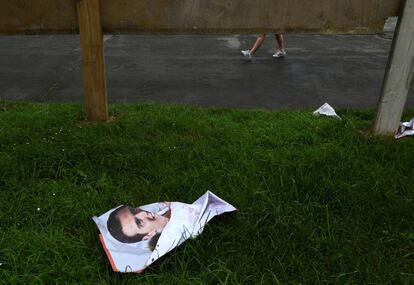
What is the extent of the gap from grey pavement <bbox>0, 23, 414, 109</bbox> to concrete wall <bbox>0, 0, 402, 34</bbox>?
5.48ft

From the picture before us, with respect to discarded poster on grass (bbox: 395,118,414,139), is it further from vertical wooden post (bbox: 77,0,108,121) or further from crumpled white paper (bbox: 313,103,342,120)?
vertical wooden post (bbox: 77,0,108,121)

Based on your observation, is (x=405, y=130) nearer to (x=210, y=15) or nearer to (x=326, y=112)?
(x=326, y=112)

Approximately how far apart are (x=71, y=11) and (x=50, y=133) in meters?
0.95

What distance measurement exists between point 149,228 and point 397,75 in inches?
89.3

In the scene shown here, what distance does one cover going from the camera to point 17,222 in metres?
2.46

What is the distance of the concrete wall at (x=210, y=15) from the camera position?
3281 mm

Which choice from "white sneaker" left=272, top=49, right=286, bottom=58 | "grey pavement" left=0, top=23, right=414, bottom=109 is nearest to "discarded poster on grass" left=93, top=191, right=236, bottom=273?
"grey pavement" left=0, top=23, right=414, bottom=109

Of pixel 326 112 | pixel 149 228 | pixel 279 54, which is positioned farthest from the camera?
pixel 279 54

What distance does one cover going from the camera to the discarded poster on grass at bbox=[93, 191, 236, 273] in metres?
2.17

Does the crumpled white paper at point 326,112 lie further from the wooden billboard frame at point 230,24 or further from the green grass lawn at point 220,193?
the wooden billboard frame at point 230,24

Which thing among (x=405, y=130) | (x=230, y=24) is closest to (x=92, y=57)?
(x=230, y=24)

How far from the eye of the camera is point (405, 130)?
12.2 feet

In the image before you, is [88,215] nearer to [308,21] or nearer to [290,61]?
[308,21]

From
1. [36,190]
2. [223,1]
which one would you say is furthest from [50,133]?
[223,1]
